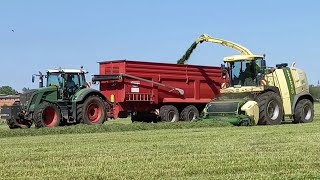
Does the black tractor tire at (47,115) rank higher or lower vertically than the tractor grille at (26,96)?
lower

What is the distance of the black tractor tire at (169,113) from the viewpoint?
21484mm

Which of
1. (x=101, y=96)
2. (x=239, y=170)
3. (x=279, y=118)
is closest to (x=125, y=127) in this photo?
(x=101, y=96)

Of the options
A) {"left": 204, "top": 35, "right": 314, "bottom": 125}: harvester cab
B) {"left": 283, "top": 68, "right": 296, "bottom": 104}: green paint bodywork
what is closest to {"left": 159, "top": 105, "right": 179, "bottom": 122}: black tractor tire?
{"left": 204, "top": 35, "right": 314, "bottom": 125}: harvester cab

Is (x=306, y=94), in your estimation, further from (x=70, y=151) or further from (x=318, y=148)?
(x=70, y=151)

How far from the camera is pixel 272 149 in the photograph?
898 centimetres

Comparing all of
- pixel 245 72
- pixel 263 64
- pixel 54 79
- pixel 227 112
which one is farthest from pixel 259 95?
pixel 54 79

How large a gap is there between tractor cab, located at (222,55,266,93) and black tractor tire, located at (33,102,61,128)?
6026 mm

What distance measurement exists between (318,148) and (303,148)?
0.24 m

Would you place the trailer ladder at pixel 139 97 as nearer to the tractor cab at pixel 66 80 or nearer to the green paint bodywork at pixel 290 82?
the tractor cab at pixel 66 80

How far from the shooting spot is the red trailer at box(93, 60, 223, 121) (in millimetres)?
20531

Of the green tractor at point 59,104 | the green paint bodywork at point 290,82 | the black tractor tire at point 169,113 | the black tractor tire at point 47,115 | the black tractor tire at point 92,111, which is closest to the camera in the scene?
the black tractor tire at point 47,115

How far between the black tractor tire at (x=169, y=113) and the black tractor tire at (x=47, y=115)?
4989mm

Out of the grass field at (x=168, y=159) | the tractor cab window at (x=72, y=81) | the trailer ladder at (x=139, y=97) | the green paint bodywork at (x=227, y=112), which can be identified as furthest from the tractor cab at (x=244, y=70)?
the grass field at (x=168, y=159)

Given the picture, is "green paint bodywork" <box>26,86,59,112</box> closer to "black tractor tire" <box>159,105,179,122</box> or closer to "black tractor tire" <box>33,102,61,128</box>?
"black tractor tire" <box>33,102,61,128</box>
